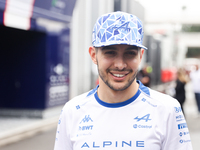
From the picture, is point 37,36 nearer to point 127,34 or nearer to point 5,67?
point 5,67

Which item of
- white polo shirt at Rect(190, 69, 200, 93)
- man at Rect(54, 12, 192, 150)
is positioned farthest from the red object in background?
man at Rect(54, 12, 192, 150)

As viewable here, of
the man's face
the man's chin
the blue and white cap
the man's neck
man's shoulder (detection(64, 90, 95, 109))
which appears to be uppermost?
the blue and white cap

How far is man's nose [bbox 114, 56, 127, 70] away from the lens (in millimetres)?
1940

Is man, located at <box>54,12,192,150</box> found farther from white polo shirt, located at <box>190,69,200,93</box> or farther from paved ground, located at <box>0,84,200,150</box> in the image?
white polo shirt, located at <box>190,69,200,93</box>

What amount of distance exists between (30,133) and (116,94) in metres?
7.42

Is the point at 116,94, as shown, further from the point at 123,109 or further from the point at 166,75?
the point at 166,75

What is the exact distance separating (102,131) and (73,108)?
264 mm

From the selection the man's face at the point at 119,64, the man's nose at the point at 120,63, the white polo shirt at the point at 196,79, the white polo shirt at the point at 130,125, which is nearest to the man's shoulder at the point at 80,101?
the white polo shirt at the point at 130,125

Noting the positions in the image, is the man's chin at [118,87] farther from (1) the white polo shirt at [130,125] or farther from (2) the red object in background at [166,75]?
(2) the red object in background at [166,75]

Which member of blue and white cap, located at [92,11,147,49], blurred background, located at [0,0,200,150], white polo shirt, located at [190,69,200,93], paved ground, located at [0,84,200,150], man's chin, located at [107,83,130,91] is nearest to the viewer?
blue and white cap, located at [92,11,147,49]

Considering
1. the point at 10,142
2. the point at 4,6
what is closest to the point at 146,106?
the point at 10,142

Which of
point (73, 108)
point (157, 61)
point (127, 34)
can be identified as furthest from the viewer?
point (157, 61)

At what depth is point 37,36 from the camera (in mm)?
11102

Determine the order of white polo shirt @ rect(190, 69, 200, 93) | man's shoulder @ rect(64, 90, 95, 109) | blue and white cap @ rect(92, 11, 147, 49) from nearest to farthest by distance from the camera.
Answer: blue and white cap @ rect(92, 11, 147, 49)
man's shoulder @ rect(64, 90, 95, 109)
white polo shirt @ rect(190, 69, 200, 93)
